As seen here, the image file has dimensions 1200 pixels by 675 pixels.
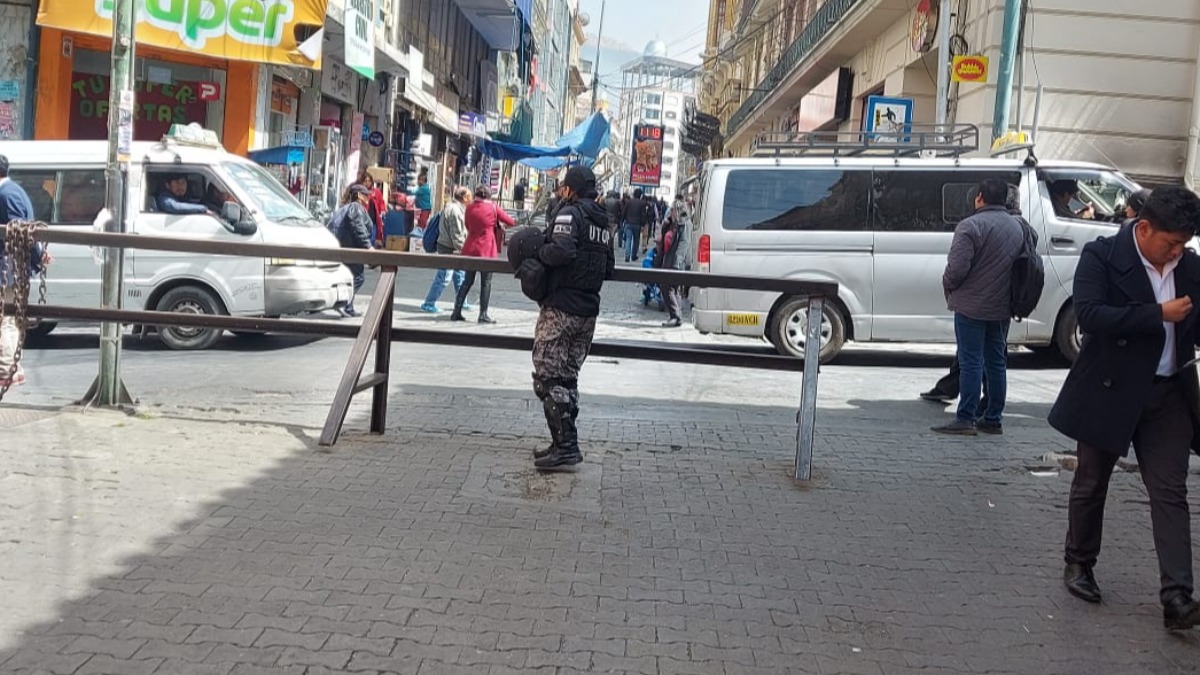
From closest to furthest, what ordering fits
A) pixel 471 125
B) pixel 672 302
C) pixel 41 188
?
pixel 41 188
pixel 672 302
pixel 471 125

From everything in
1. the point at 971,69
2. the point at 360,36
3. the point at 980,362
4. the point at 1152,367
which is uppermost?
the point at 360,36

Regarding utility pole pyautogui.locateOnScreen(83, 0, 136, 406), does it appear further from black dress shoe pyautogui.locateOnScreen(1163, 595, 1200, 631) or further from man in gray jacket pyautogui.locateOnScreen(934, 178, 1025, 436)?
black dress shoe pyautogui.locateOnScreen(1163, 595, 1200, 631)

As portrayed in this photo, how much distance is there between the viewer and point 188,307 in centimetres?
1106

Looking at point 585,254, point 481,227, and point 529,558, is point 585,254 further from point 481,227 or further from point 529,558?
point 481,227

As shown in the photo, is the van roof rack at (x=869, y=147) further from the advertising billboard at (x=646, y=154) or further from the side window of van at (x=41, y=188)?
the advertising billboard at (x=646, y=154)

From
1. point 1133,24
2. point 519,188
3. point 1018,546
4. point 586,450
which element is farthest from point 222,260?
point 519,188

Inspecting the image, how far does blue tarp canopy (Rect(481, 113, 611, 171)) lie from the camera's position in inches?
1232

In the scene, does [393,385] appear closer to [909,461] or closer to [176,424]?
[176,424]

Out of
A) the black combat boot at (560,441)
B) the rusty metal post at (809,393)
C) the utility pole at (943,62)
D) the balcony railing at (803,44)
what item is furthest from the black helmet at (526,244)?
the balcony railing at (803,44)

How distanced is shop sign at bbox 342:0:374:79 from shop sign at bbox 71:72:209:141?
94.0 inches

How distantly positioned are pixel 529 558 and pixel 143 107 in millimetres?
14392

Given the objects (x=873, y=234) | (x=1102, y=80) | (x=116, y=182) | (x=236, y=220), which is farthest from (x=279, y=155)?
(x=1102, y=80)

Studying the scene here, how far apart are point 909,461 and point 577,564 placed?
309 cm

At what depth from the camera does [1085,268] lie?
15.3 ft
